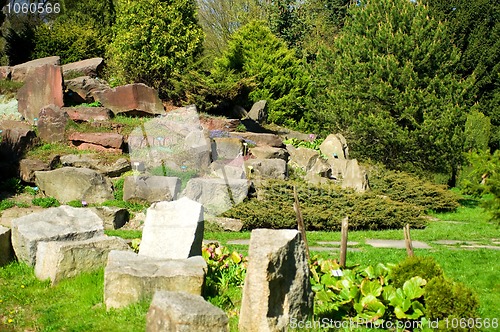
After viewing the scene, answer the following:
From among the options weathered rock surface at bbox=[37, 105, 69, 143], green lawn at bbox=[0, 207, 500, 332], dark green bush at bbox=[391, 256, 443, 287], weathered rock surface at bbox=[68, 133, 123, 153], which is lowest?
green lawn at bbox=[0, 207, 500, 332]

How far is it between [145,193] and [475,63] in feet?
62.5

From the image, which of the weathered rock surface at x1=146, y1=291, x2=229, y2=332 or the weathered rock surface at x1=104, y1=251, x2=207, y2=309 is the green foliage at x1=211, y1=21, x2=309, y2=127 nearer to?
the weathered rock surface at x1=104, y1=251, x2=207, y2=309

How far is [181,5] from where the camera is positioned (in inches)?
860

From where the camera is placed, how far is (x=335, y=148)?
2000 centimetres

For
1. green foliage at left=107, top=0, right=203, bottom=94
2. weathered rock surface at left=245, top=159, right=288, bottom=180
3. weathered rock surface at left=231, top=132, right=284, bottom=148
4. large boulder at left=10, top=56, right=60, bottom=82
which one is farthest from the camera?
green foliage at left=107, top=0, right=203, bottom=94

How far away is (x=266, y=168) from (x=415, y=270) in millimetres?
10004

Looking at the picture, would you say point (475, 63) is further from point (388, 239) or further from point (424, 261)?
point (424, 261)

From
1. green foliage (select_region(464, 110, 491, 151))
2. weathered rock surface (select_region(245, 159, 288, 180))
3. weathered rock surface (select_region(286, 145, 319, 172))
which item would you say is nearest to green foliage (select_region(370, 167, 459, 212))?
weathered rock surface (select_region(286, 145, 319, 172))

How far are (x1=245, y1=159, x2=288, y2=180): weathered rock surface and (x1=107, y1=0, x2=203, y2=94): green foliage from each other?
678cm

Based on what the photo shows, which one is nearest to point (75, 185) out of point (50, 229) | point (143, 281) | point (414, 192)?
point (50, 229)

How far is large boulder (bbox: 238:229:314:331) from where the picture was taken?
17.9ft

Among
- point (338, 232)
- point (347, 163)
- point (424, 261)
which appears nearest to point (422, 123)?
point (347, 163)

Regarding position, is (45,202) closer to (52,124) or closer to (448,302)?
(52,124)

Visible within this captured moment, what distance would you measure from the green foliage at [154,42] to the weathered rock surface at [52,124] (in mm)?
4984
